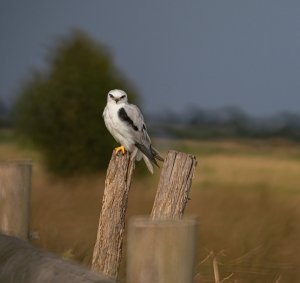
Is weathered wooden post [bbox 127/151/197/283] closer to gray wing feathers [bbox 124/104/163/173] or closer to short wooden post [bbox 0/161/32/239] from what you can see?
short wooden post [bbox 0/161/32/239]

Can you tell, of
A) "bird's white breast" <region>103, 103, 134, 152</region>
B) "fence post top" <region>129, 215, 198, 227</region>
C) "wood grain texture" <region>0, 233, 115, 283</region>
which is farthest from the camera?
"bird's white breast" <region>103, 103, 134, 152</region>

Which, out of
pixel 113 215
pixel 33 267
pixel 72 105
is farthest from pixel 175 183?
pixel 72 105

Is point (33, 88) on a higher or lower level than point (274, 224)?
higher

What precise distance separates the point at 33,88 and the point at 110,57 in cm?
150

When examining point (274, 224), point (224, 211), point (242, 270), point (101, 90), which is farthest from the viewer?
point (101, 90)

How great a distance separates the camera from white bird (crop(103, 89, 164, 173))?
7.69 m

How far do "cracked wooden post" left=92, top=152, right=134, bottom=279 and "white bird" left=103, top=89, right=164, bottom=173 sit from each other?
0.19 metres

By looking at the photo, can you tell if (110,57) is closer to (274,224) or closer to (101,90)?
(101,90)

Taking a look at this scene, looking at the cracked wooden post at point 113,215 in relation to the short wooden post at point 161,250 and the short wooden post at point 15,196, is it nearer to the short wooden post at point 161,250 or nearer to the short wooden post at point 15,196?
the short wooden post at point 15,196

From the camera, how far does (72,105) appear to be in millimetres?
16547

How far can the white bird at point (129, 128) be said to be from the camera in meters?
7.69

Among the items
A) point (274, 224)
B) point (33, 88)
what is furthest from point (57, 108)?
point (274, 224)

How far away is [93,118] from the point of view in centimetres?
1659

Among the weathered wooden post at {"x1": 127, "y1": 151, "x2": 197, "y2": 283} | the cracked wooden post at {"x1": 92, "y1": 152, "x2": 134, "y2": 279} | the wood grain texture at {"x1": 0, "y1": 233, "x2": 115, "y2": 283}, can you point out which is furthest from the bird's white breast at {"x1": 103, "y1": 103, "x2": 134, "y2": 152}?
the weathered wooden post at {"x1": 127, "y1": 151, "x2": 197, "y2": 283}
